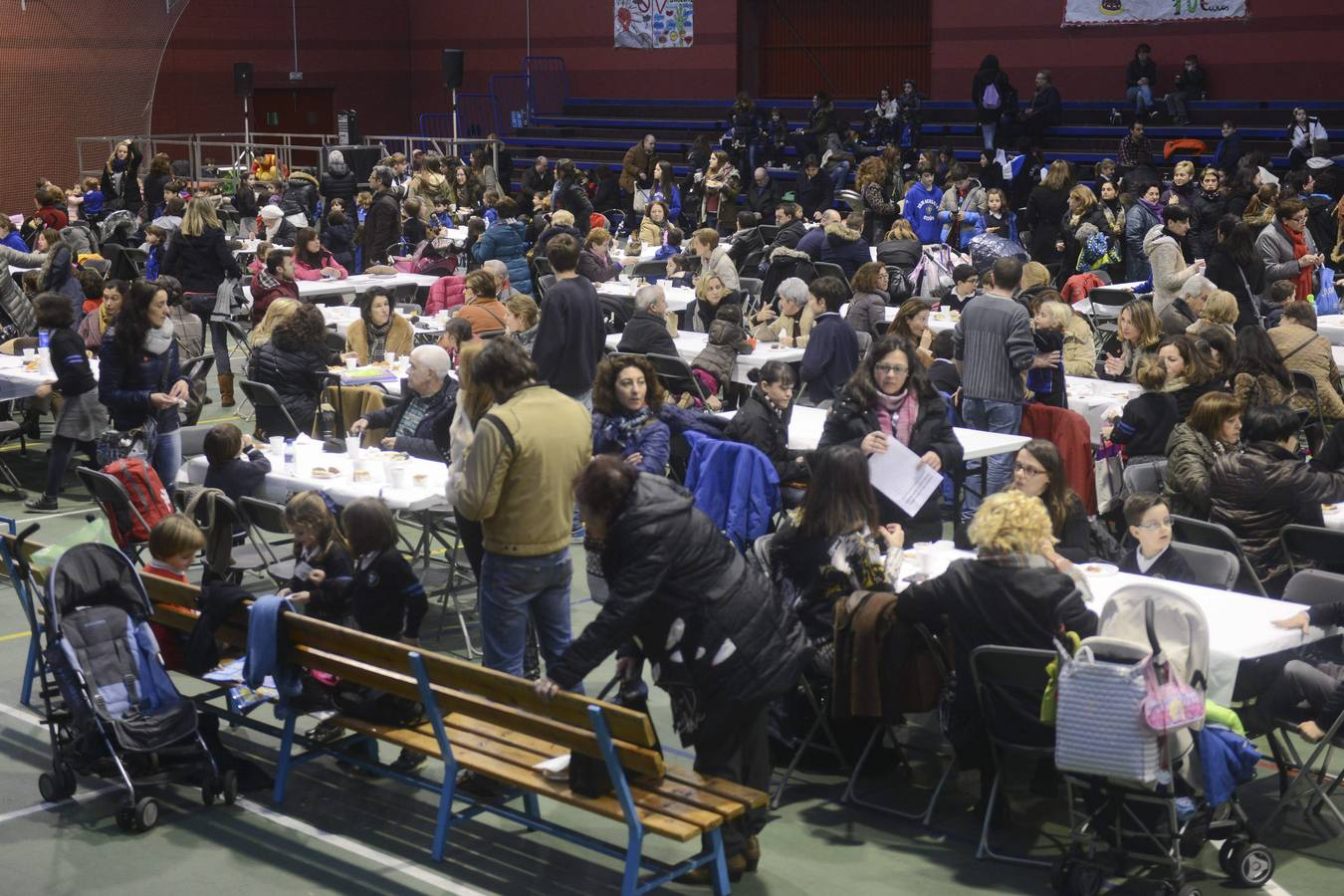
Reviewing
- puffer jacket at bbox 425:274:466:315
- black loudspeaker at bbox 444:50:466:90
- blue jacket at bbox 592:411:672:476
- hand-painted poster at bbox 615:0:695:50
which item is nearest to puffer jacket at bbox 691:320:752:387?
blue jacket at bbox 592:411:672:476

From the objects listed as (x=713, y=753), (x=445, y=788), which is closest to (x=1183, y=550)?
(x=713, y=753)

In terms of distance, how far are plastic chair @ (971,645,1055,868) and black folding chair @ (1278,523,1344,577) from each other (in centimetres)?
218

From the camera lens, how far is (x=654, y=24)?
104 ft

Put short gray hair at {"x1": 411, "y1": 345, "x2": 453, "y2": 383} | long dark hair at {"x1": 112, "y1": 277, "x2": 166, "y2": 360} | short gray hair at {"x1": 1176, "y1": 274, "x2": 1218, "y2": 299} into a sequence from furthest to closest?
1. short gray hair at {"x1": 1176, "y1": 274, "x2": 1218, "y2": 299}
2. long dark hair at {"x1": 112, "y1": 277, "x2": 166, "y2": 360}
3. short gray hair at {"x1": 411, "y1": 345, "x2": 453, "y2": 383}

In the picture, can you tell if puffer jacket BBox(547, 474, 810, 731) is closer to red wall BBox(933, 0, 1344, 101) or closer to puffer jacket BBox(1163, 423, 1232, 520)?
puffer jacket BBox(1163, 423, 1232, 520)

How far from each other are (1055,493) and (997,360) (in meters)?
2.99

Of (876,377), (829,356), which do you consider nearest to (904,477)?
(876,377)

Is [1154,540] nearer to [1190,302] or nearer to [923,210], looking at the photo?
[1190,302]

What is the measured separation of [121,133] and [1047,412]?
21.7 m

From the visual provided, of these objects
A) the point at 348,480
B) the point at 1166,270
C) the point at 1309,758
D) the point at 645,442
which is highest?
the point at 1166,270

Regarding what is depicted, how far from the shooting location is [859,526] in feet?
20.9

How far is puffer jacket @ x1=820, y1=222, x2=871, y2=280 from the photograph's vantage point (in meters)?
14.3

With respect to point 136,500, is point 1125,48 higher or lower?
higher

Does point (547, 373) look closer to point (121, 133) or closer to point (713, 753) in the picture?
point (713, 753)
